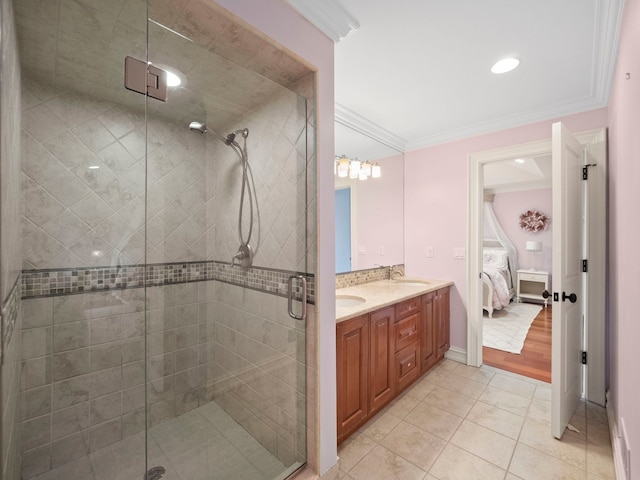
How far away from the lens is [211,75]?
1.38m

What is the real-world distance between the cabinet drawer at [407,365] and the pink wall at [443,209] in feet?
2.57

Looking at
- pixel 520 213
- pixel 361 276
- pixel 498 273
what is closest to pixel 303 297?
pixel 361 276

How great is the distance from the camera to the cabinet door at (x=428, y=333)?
103 inches

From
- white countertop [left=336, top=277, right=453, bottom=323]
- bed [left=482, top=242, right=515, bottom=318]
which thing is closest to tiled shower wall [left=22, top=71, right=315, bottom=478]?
white countertop [left=336, top=277, right=453, bottom=323]

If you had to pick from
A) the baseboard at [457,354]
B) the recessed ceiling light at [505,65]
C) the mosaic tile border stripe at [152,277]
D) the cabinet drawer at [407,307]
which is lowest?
the baseboard at [457,354]

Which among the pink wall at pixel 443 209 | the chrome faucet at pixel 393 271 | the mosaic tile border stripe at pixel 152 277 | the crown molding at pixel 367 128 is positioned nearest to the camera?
the mosaic tile border stripe at pixel 152 277

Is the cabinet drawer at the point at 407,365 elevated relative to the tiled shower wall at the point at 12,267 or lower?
lower

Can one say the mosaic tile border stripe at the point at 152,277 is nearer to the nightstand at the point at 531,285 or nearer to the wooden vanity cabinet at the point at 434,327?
the wooden vanity cabinet at the point at 434,327

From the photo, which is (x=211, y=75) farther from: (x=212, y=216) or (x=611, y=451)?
(x=611, y=451)

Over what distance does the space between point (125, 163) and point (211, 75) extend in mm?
667


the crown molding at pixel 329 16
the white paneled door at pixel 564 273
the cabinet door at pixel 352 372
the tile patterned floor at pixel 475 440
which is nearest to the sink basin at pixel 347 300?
the cabinet door at pixel 352 372

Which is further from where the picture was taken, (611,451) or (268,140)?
(611,451)

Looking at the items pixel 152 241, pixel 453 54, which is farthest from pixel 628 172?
pixel 152 241

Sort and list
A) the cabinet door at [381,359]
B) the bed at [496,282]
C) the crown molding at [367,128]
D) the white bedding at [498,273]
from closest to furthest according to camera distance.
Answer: the cabinet door at [381,359], the crown molding at [367,128], the bed at [496,282], the white bedding at [498,273]
